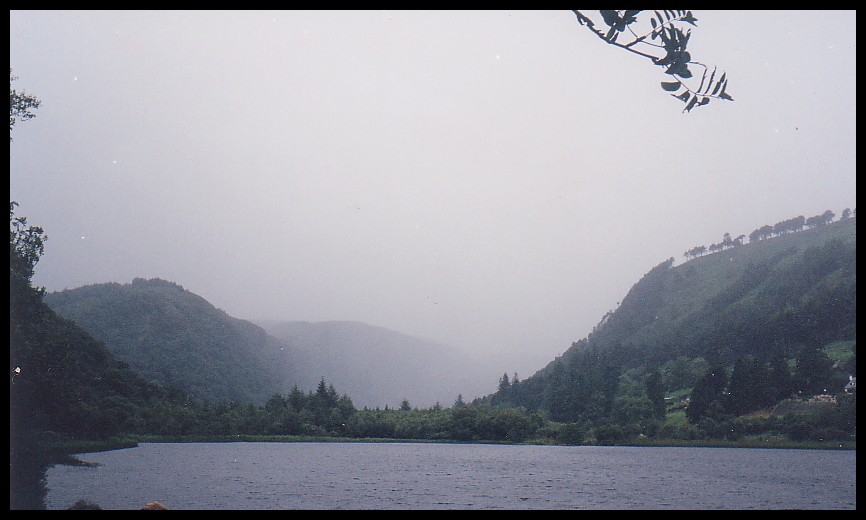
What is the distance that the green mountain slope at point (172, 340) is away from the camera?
→ 15475 centimetres

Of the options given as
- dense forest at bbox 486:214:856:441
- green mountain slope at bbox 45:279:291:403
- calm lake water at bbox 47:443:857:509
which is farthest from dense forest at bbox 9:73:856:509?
calm lake water at bbox 47:443:857:509

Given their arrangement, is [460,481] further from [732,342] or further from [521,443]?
[732,342]

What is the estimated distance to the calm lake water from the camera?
5303 cm

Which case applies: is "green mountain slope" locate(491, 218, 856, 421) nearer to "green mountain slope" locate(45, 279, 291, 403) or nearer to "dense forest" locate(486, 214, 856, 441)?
"dense forest" locate(486, 214, 856, 441)

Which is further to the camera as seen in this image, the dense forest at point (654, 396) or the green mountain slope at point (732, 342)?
the green mountain slope at point (732, 342)

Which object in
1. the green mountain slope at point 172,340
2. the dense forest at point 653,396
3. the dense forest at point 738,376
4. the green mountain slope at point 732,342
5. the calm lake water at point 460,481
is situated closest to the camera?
the calm lake water at point 460,481

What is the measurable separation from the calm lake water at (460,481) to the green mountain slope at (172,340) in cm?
4816

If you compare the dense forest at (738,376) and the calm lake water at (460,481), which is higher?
the dense forest at (738,376)

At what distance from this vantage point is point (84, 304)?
162 meters

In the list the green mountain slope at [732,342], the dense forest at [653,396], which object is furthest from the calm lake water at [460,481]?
the green mountain slope at [732,342]

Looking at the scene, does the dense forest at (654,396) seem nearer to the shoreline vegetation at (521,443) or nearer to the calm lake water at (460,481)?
the shoreline vegetation at (521,443)

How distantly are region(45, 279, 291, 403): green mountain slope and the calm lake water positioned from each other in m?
48.2

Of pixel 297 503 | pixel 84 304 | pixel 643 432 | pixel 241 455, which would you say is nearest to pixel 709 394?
pixel 643 432

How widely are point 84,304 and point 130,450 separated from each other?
210 ft
